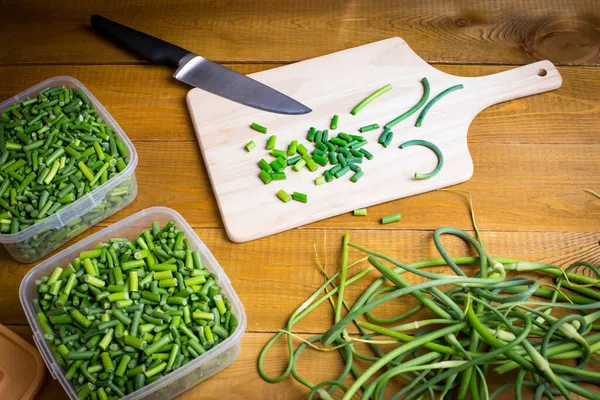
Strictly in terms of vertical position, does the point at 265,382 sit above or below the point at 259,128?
below

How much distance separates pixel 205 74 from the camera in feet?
4.97

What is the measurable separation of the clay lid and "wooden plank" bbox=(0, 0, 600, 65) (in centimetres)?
72

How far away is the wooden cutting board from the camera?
1.37 meters

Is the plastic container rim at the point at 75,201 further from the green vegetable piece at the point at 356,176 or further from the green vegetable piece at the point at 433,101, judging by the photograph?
the green vegetable piece at the point at 433,101

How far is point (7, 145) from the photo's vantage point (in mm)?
1312

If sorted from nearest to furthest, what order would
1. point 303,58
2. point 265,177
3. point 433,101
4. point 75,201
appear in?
1. point 75,201
2. point 265,177
3. point 433,101
4. point 303,58

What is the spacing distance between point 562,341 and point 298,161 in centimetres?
61

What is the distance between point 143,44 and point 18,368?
78 centimetres

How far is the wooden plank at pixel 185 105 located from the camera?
1.50 meters

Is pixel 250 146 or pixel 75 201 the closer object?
pixel 75 201

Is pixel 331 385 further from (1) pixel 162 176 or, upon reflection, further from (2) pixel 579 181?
(2) pixel 579 181

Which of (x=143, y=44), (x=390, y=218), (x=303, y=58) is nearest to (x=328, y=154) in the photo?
(x=390, y=218)

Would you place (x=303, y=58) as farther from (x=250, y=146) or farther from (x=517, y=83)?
(x=517, y=83)

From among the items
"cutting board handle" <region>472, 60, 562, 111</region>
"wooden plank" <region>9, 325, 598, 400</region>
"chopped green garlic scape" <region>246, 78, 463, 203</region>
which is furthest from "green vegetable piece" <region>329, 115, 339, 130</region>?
"wooden plank" <region>9, 325, 598, 400</region>
